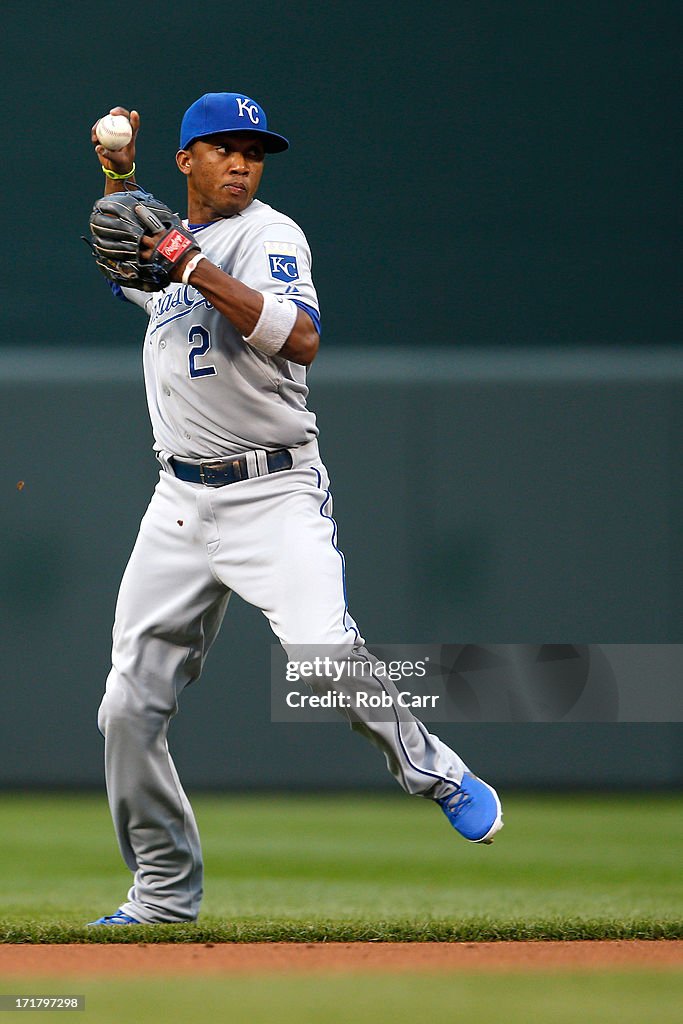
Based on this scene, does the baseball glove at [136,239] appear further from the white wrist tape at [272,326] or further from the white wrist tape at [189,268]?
the white wrist tape at [272,326]

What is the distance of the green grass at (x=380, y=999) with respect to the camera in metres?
2.21

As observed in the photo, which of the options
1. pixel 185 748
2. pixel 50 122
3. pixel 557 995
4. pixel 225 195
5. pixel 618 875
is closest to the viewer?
pixel 557 995

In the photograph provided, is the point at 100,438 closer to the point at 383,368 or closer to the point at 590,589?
the point at 383,368

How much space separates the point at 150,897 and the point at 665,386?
3.27m

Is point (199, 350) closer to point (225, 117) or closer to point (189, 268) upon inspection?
point (189, 268)

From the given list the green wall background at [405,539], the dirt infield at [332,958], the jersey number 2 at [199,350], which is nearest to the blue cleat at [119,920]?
the dirt infield at [332,958]

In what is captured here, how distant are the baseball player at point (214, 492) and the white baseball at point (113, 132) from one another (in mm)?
30

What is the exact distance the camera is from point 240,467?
9.25ft

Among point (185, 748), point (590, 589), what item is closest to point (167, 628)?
point (185, 748)

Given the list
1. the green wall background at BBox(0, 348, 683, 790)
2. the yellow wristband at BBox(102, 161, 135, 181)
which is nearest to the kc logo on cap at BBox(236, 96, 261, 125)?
the yellow wristband at BBox(102, 161, 135, 181)

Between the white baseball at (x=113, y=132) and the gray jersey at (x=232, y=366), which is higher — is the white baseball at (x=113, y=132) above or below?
above

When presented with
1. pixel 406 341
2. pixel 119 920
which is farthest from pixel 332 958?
pixel 406 341

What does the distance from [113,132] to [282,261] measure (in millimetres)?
488

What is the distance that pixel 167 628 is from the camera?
2867 millimetres
